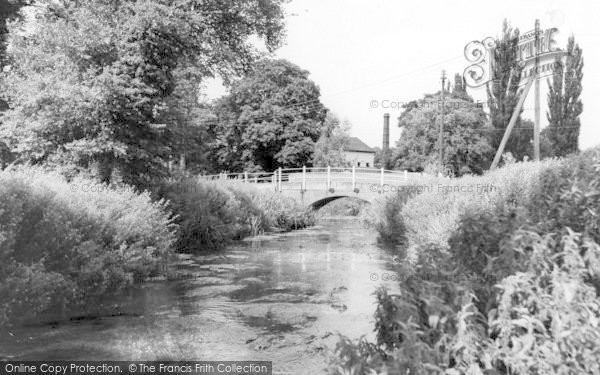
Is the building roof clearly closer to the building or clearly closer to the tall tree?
the building

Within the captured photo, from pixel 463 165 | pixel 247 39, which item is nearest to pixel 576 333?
pixel 247 39

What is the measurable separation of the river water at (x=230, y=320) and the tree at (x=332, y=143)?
1387 inches

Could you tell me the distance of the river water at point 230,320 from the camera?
7109mm

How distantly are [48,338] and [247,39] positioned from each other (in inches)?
742

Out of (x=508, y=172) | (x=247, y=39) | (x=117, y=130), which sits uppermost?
(x=247, y=39)

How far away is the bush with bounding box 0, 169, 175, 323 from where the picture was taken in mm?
8242

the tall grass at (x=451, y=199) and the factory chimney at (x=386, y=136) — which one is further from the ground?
the factory chimney at (x=386, y=136)

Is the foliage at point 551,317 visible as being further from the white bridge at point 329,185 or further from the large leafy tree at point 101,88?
the white bridge at point 329,185

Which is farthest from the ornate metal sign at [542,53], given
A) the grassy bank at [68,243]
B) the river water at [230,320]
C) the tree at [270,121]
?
the tree at [270,121]

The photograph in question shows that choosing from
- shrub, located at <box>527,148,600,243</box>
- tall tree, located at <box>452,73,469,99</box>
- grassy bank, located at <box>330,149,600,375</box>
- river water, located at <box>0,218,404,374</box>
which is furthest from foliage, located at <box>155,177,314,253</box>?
tall tree, located at <box>452,73,469,99</box>

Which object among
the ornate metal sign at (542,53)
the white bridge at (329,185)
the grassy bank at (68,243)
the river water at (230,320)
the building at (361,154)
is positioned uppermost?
the building at (361,154)

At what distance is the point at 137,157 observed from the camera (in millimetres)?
15758

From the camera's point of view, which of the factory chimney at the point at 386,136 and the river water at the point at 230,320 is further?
the factory chimney at the point at 386,136

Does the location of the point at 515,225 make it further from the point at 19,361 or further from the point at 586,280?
the point at 19,361
